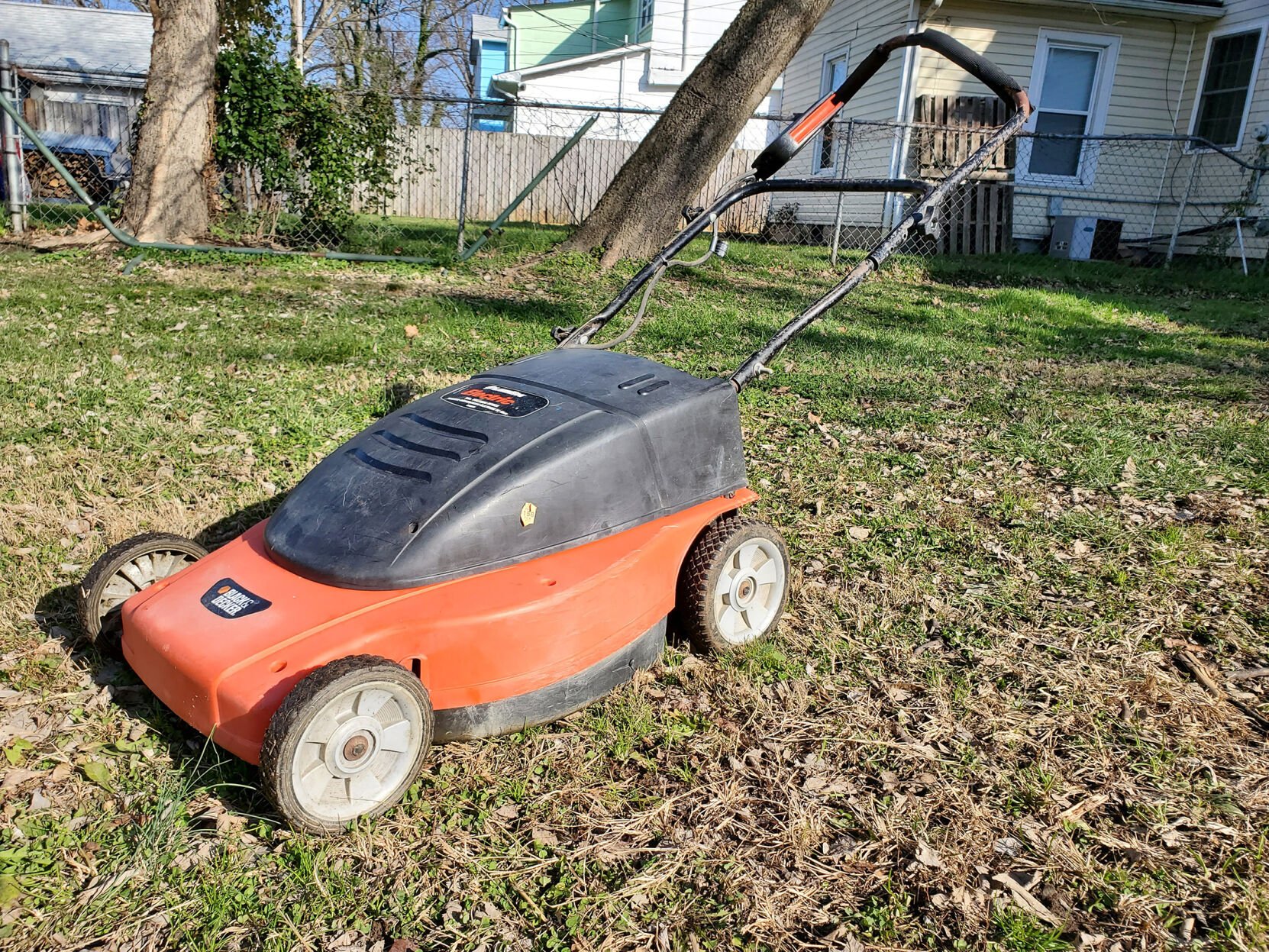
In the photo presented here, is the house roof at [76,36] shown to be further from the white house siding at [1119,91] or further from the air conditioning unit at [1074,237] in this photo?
the air conditioning unit at [1074,237]

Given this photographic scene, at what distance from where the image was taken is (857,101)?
15.9 m

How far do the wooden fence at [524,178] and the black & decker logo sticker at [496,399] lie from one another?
52.9ft

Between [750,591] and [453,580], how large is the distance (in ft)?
3.46

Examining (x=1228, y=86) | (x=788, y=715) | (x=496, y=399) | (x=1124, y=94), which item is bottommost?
(x=788, y=715)

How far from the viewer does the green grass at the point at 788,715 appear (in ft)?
6.53

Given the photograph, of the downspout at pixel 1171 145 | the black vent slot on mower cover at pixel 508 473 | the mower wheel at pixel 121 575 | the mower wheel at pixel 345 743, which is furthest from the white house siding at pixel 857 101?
the mower wheel at pixel 345 743

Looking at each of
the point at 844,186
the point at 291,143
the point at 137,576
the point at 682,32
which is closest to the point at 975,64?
the point at 844,186

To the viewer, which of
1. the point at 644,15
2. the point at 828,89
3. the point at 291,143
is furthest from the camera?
the point at 644,15

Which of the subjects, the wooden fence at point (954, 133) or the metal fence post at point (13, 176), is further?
the wooden fence at point (954, 133)

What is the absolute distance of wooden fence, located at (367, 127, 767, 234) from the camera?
1862 centimetres

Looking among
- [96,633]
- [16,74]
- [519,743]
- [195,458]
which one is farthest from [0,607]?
[16,74]

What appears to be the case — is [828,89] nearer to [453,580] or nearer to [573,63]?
[573,63]

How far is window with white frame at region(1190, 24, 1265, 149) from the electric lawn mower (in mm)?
14643

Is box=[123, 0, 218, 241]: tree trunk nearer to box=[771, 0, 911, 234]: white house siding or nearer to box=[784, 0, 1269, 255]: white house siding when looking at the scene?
box=[771, 0, 911, 234]: white house siding
